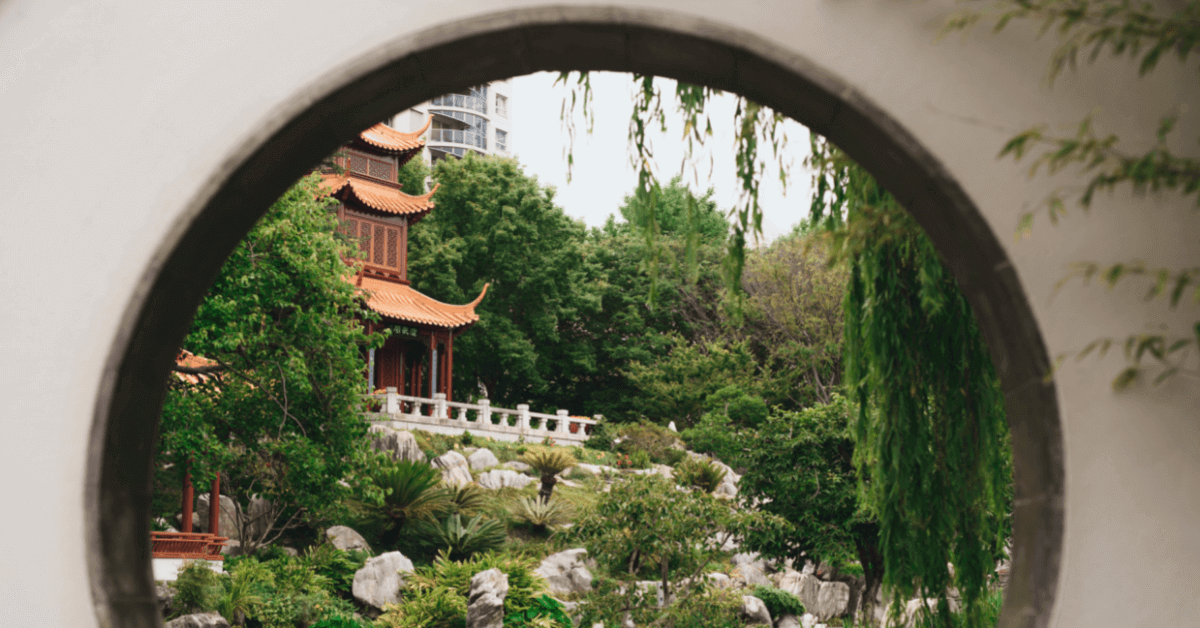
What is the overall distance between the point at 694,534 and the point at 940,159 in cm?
541

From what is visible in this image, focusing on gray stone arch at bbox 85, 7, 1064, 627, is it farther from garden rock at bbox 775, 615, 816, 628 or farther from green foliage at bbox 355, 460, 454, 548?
garden rock at bbox 775, 615, 816, 628

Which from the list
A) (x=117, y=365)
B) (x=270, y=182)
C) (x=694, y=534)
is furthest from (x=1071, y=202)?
(x=694, y=534)

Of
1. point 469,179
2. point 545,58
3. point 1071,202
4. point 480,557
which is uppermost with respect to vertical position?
point 469,179

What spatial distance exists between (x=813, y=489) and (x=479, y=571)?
386 cm

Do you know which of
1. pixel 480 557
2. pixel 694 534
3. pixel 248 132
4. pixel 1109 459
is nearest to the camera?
pixel 1109 459

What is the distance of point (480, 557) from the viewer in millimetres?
10992

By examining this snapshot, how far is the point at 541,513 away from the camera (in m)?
12.9

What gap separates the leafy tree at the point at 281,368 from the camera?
7492 millimetres

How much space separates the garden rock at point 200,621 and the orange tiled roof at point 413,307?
339 inches

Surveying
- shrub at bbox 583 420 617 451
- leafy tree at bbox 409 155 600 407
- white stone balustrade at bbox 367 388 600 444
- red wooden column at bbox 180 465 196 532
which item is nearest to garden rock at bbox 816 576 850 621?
shrub at bbox 583 420 617 451

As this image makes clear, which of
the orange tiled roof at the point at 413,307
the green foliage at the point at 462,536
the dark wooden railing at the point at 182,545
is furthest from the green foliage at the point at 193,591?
the orange tiled roof at the point at 413,307

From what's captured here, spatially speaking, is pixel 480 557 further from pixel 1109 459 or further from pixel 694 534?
pixel 1109 459

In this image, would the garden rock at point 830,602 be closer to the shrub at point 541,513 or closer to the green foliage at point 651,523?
the shrub at point 541,513

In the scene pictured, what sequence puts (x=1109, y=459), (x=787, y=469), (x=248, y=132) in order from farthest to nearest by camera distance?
(x=787, y=469) < (x=248, y=132) < (x=1109, y=459)
